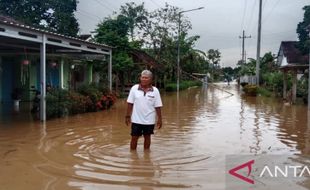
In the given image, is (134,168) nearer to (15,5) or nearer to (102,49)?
(102,49)

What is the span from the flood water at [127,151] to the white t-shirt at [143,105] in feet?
2.39

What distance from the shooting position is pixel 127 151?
8.34 m

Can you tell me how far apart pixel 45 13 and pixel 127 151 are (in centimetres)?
2877

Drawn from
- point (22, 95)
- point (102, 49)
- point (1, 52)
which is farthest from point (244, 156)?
point (22, 95)

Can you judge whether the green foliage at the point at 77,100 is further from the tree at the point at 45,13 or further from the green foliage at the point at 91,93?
the tree at the point at 45,13

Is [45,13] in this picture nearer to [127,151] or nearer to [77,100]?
[77,100]

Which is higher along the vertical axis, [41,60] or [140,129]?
[41,60]

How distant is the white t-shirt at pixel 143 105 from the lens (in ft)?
25.6

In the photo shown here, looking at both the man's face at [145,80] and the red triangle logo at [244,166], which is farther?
the man's face at [145,80]

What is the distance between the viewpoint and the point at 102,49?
1833 cm

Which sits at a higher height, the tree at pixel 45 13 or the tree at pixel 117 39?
the tree at pixel 45 13

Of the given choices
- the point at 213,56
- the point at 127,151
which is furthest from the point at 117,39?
the point at 213,56

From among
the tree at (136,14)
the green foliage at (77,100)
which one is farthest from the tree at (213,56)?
the green foliage at (77,100)

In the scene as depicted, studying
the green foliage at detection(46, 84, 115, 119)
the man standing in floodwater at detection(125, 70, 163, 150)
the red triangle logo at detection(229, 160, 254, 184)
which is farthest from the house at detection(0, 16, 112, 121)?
the red triangle logo at detection(229, 160, 254, 184)
